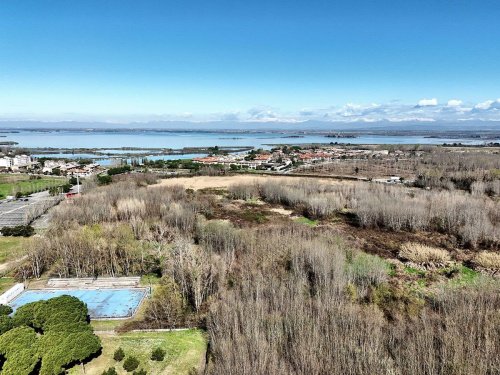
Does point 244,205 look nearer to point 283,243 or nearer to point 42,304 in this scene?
point 283,243

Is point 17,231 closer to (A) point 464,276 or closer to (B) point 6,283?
(B) point 6,283

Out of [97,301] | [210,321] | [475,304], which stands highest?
[475,304]

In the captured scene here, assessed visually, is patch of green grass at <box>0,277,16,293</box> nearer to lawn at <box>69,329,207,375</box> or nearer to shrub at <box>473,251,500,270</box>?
lawn at <box>69,329,207,375</box>

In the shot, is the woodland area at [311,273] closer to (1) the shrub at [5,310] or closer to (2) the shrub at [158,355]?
(2) the shrub at [158,355]

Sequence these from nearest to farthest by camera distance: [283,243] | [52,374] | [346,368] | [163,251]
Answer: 1. [346,368]
2. [52,374]
3. [283,243]
4. [163,251]

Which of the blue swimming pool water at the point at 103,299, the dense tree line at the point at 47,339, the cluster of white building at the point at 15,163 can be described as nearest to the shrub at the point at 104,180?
the blue swimming pool water at the point at 103,299

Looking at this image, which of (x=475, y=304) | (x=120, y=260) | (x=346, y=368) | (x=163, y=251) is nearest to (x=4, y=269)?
(x=120, y=260)
